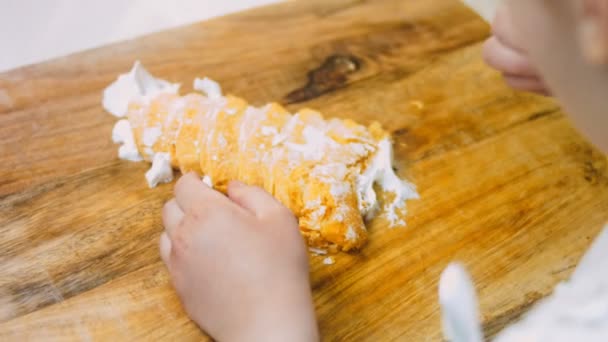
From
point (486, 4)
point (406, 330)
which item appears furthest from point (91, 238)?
point (486, 4)

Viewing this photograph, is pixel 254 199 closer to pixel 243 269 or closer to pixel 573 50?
pixel 243 269

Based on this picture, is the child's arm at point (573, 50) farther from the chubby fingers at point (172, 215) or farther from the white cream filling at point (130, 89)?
the white cream filling at point (130, 89)

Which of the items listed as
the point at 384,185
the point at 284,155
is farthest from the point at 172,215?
the point at 384,185

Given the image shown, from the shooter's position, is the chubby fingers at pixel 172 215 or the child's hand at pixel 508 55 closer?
→ the child's hand at pixel 508 55

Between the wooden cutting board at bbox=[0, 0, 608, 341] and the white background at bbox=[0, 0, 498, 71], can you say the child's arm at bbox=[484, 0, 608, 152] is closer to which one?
the wooden cutting board at bbox=[0, 0, 608, 341]

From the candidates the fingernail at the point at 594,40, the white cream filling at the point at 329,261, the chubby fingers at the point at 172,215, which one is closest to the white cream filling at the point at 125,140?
the chubby fingers at the point at 172,215

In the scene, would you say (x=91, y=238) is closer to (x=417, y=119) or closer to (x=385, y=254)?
(x=385, y=254)
